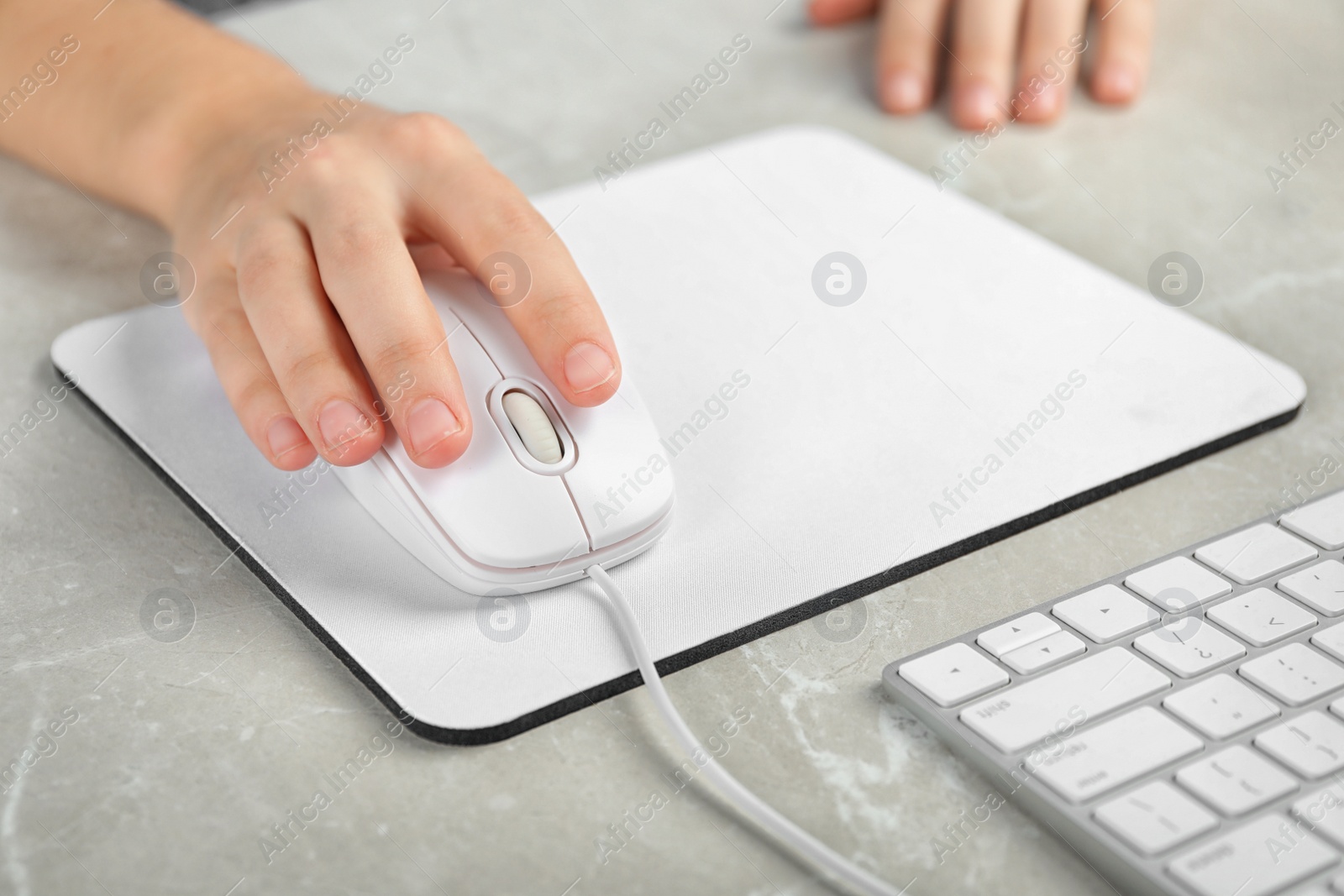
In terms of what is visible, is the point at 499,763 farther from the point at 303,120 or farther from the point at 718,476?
the point at 303,120

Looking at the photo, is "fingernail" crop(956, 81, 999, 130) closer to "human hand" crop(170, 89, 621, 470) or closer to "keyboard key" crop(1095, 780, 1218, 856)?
"human hand" crop(170, 89, 621, 470)

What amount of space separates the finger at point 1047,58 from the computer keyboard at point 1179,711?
18.4 inches

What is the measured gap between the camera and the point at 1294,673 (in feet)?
1.25

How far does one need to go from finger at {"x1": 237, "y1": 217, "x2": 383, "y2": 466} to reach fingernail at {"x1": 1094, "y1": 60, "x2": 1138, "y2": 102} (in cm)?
60

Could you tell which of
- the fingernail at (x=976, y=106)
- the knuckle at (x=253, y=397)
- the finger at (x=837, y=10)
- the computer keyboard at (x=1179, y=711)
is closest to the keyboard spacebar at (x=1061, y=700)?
the computer keyboard at (x=1179, y=711)

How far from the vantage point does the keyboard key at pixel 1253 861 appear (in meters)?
0.32

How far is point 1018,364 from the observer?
57 centimetres

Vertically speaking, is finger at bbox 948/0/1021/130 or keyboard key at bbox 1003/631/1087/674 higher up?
finger at bbox 948/0/1021/130

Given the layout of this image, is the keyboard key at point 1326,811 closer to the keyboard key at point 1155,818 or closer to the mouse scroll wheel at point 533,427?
the keyboard key at point 1155,818

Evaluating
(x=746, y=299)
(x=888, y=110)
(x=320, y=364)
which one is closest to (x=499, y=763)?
(x=320, y=364)

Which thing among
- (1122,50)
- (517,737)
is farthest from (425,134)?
(1122,50)

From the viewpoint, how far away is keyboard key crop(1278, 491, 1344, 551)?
0.44m

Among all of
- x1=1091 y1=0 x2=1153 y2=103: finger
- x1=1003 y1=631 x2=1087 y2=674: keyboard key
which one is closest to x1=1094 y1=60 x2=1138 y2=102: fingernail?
Answer: x1=1091 y1=0 x2=1153 y2=103: finger

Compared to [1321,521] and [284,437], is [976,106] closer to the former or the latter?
[1321,521]
